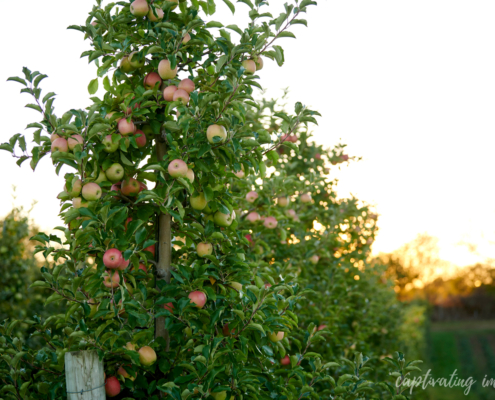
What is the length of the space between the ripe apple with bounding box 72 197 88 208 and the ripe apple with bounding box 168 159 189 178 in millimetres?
482

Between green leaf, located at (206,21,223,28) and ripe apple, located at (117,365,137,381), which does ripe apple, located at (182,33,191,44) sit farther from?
ripe apple, located at (117,365,137,381)

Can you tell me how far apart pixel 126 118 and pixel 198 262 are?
88 centimetres

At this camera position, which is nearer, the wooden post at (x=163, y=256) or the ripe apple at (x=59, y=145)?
the ripe apple at (x=59, y=145)

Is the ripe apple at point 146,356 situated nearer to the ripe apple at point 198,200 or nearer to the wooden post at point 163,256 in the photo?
the wooden post at point 163,256

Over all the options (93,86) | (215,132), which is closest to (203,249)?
(215,132)

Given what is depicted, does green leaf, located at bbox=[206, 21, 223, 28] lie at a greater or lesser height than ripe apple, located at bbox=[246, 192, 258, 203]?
greater

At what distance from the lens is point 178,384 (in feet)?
7.06

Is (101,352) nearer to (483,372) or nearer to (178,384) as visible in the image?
(178,384)

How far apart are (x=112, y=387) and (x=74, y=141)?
1286 mm

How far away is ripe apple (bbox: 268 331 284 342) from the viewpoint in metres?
2.43

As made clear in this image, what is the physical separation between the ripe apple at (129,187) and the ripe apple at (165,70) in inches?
23.9

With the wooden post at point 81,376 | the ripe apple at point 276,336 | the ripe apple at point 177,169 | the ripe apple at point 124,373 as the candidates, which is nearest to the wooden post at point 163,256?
the ripe apple at point 124,373

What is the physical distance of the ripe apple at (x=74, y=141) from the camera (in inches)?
84.0

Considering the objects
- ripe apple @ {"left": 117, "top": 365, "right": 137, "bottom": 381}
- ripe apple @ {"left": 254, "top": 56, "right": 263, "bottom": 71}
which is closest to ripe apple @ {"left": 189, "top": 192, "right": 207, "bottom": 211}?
ripe apple @ {"left": 254, "top": 56, "right": 263, "bottom": 71}
